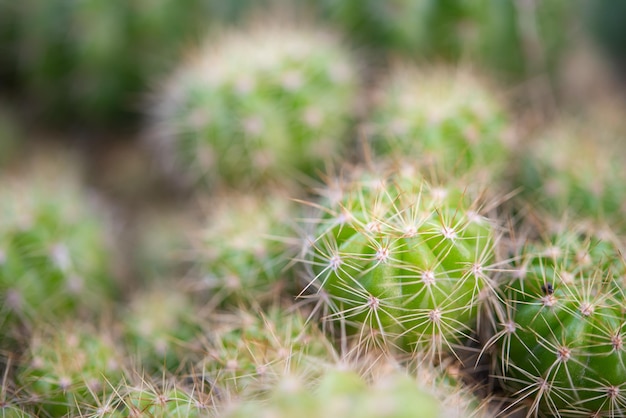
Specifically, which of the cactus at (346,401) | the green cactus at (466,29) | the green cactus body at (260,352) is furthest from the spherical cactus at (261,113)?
the cactus at (346,401)

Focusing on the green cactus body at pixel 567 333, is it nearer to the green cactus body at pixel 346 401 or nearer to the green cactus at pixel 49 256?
the green cactus body at pixel 346 401

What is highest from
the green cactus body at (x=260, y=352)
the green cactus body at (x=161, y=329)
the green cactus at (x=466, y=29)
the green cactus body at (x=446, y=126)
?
the green cactus at (x=466, y=29)

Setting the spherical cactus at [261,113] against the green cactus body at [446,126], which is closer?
the green cactus body at [446,126]

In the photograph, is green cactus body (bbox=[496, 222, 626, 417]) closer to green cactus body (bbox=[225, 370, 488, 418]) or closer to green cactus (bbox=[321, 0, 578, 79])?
green cactus body (bbox=[225, 370, 488, 418])

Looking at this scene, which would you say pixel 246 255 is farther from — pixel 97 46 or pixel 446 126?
pixel 97 46

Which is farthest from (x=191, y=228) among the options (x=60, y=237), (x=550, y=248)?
(x=550, y=248)

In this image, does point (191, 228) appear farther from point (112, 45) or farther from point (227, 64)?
point (112, 45)

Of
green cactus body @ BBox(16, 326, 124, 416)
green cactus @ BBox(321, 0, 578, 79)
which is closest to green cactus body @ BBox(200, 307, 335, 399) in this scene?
green cactus body @ BBox(16, 326, 124, 416)

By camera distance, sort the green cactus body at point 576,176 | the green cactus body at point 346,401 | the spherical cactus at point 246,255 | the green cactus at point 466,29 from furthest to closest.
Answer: the green cactus at point 466,29 < the green cactus body at point 576,176 < the spherical cactus at point 246,255 < the green cactus body at point 346,401
